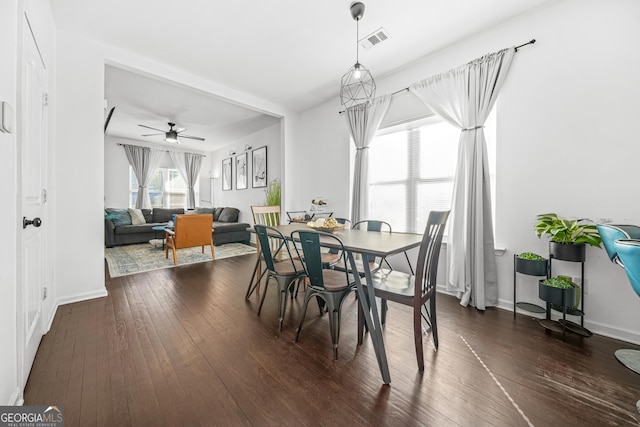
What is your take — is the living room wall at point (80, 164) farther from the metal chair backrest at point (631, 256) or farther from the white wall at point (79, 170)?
the metal chair backrest at point (631, 256)

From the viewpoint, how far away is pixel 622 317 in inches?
75.0

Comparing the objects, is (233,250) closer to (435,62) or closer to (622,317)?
(435,62)

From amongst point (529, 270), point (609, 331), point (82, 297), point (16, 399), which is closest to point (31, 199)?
point (16, 399)

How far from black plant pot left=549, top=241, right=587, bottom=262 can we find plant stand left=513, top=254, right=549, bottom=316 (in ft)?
0.44

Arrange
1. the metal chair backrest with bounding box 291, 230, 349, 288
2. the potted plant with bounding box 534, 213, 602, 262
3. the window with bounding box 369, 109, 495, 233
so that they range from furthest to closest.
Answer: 1. the window with bounding box 369, 109, 495, 233
2. the potted plant with bounding box 534, 213, 602, 262
3. the metal chair backrest with bounding box 291, 230, 349, 288

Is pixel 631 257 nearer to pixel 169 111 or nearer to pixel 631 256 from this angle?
pixel 631 256

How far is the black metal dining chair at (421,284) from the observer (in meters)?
1.52

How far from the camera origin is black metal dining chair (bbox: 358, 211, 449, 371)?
1.52 meters

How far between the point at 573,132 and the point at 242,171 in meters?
6.30

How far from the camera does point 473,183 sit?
2.53 metres

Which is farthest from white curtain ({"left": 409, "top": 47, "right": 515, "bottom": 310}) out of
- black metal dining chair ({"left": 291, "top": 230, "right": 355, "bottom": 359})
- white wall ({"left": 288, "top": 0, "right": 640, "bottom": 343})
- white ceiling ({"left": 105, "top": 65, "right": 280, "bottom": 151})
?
white ceiling ({"left": 105, "top": 65, "right": 280, "bottom": 151})

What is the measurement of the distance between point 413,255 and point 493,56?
2.32 meters

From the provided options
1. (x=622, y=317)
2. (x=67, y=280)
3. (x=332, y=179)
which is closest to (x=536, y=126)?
(x=622, y=317)

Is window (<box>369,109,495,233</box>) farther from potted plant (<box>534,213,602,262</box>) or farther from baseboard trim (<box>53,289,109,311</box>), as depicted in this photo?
baseboard trim (<box>53,289,109,311</box>)
